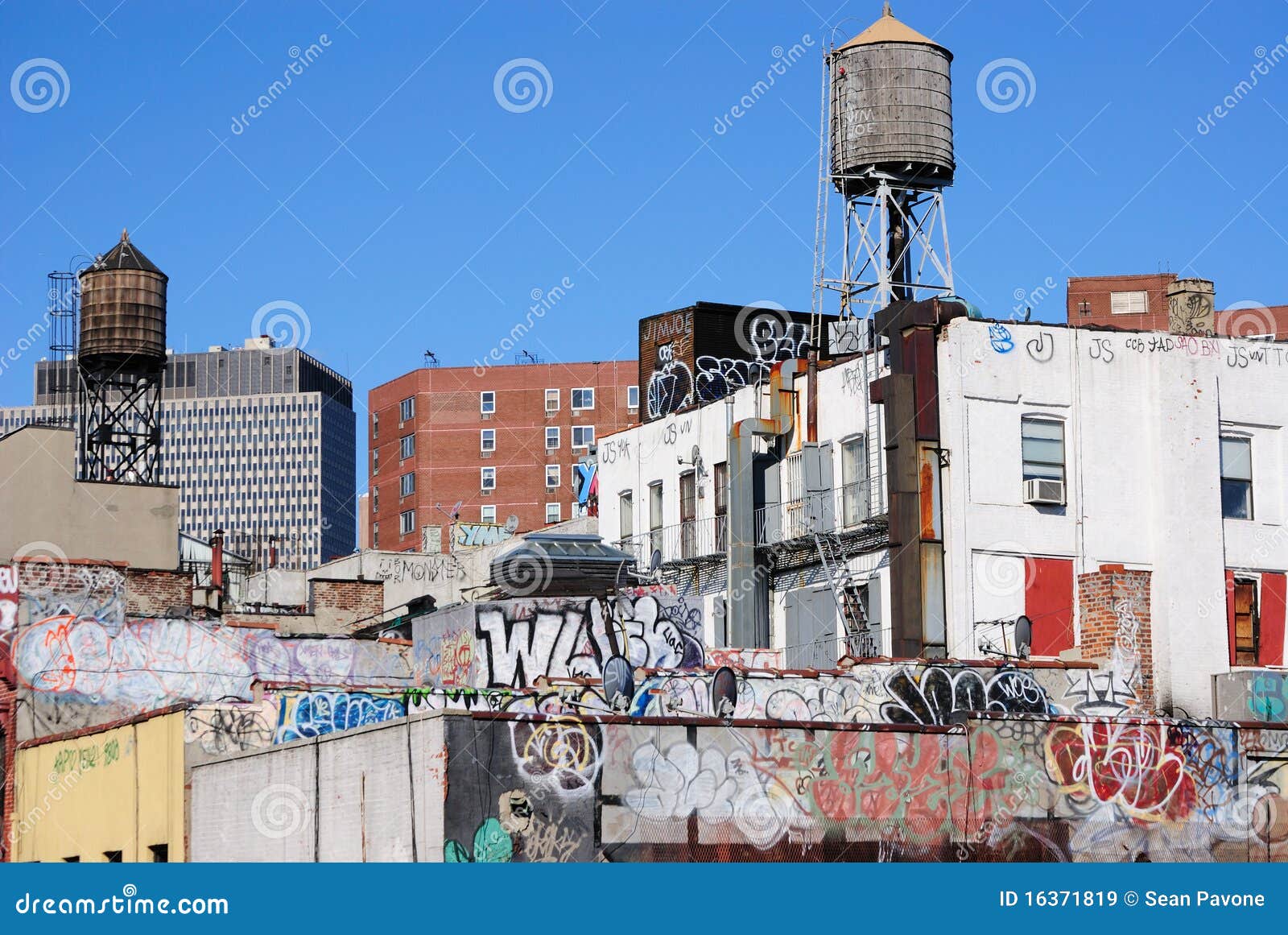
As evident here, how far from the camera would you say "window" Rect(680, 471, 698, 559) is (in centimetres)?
5119

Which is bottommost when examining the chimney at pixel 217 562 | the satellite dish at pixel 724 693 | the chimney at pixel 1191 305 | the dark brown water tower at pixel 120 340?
the satellite dish at pixel 724 693

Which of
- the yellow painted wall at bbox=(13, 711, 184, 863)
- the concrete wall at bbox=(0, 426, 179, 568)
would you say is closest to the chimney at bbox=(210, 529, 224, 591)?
the concrete wall at bbox=(0, 426, 179, 568)

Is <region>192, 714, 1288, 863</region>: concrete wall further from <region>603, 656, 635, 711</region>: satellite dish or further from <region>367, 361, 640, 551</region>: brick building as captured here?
<region>367, 361, 640, 551</region>: brick building

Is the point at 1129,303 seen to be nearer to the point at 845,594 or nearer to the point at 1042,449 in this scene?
the point at 845,594

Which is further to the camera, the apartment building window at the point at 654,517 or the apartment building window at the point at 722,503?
the apartment building window at the point at 654,517

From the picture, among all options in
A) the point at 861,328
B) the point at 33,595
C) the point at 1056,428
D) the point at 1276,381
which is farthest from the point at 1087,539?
the point at 33,595

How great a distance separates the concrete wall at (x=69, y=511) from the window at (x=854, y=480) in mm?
16658

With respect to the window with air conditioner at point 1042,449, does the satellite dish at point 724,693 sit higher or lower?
lower

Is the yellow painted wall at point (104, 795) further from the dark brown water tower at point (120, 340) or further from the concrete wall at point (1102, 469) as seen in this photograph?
the dark brown water tower at point (120, 340)

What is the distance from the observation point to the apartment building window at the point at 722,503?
49500 millimetres

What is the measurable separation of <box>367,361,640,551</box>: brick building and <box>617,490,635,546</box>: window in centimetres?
8360

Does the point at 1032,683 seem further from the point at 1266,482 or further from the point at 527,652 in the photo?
the point at 1266,482

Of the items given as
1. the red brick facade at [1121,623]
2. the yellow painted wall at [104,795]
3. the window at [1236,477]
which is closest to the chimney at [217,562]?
the yellow painted wall at [104,795]

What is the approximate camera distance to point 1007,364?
4312cm
